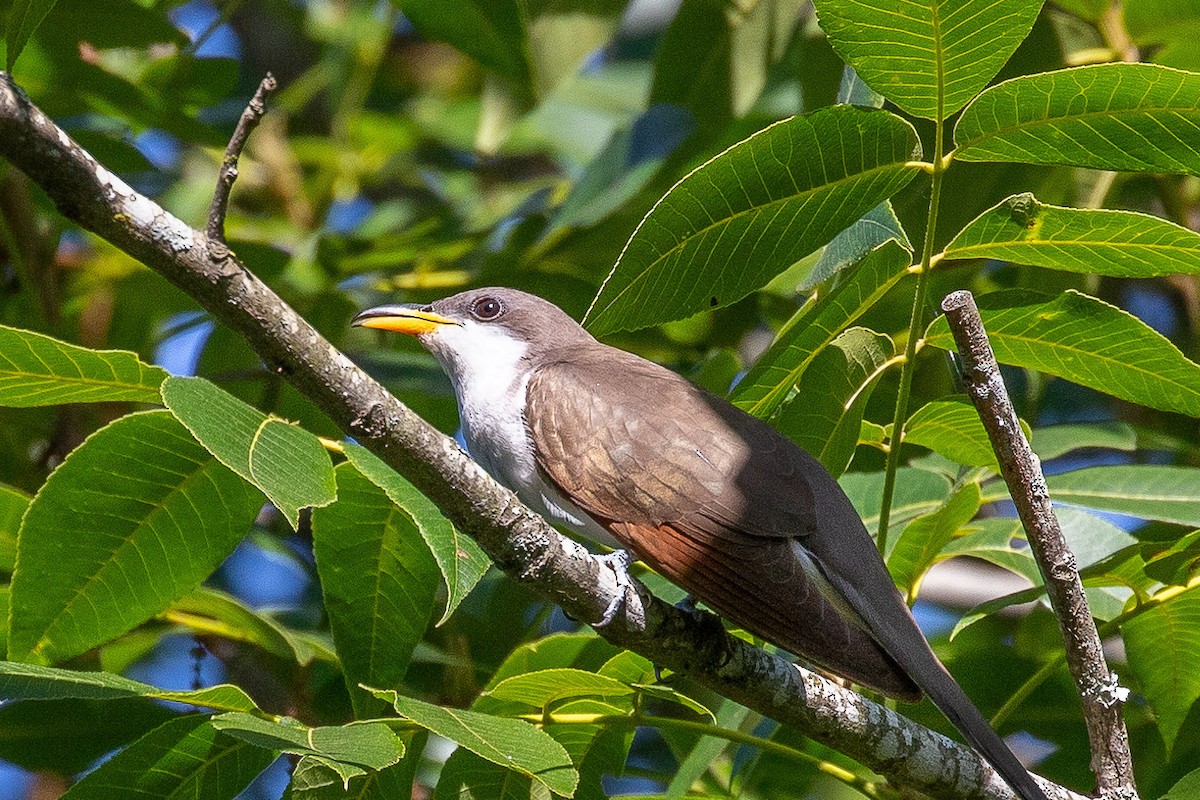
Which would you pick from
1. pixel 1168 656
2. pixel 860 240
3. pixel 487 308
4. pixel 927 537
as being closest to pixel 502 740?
pixel 927 537

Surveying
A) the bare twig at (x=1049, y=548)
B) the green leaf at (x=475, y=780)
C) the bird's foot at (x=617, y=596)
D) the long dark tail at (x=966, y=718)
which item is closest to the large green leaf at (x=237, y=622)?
the green leaf at (x=475, y=780)

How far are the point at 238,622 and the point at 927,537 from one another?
6.43 ft

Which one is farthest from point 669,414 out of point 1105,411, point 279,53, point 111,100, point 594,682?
point 279,53

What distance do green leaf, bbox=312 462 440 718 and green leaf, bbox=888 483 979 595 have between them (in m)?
1.26

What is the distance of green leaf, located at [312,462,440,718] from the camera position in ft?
10.4

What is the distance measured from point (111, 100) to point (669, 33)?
214cm

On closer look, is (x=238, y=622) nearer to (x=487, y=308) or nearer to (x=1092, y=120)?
(x=487, y=308)

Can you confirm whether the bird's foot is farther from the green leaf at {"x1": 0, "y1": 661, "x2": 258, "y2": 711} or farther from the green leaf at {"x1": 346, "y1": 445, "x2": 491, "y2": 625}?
the green leaf at {"x1": 0, "y1": 661, "x2": 258, "y2": 711}

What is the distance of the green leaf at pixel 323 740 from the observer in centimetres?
257

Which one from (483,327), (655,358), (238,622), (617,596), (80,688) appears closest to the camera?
(80,688)

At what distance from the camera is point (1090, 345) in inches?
128

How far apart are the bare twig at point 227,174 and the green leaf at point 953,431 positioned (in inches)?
74.6

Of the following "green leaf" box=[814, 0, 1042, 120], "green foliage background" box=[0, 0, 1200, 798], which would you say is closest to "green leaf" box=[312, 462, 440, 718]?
"green foliage background" box=[0, 0, 1200, 798]

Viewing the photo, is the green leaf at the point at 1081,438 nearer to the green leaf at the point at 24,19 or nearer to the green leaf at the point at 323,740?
the green leaf at the point at 323,740
